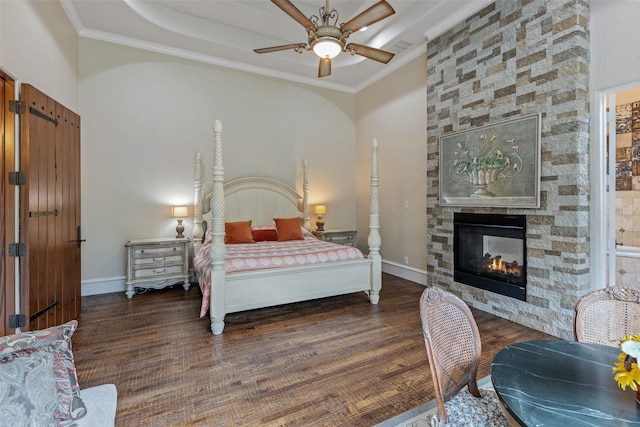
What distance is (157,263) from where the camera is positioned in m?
4.33

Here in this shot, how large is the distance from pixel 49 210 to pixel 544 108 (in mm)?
5016

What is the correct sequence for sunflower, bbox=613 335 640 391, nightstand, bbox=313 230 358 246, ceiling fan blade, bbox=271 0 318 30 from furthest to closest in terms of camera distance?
nightstand, bbox=313 230 358 246, ceiling fan blade, bbox=271 0 318 30, sunflower, bbox=613 335 640 391

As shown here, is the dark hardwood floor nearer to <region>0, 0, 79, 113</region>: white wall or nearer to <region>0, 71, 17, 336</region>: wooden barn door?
<region>0, 71, 17, 336</region>: wooden barn door

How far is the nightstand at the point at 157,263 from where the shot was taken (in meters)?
4.17

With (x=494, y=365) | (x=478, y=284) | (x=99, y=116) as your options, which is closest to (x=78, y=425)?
(x=494, y=365)

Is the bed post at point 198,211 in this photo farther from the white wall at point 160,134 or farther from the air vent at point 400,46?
the air vent at point 400,46

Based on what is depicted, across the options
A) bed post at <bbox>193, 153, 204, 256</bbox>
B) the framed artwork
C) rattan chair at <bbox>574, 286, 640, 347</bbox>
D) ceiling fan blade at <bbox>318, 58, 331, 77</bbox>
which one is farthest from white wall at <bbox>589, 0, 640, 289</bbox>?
bed post at <bbox>193, 153, 204, 256</bbox>

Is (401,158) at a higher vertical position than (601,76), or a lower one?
lower

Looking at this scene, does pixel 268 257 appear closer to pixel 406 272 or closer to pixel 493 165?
pixel 406 272

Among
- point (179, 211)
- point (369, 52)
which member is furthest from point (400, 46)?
point (179, 211)

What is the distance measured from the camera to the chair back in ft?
4.44

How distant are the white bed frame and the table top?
2443 mm

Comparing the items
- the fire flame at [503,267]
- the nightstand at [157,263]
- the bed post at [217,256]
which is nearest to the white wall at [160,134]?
the nightstand at [157,263]

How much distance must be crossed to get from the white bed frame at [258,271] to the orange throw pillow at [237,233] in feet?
1.56
